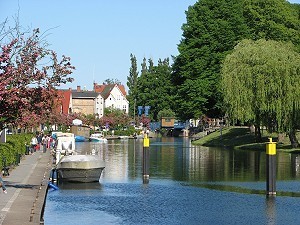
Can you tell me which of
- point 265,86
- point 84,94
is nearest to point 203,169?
point 265,86

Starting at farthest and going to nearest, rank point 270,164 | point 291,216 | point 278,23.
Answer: point 278,23 < point 270,164 < point 291,216

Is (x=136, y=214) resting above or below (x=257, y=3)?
below

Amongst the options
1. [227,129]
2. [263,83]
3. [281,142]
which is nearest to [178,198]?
[263,83]

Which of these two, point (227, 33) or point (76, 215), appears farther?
point (227, 33)

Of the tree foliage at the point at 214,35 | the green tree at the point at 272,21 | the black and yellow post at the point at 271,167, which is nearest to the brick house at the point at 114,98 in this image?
the tree foliage at the point at 214,35

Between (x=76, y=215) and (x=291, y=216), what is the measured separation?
666 centimetres

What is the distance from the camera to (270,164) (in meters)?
27.9

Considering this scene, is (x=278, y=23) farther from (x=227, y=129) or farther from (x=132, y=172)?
(x=132, y=172)

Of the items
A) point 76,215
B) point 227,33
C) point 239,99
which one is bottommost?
point 76,215

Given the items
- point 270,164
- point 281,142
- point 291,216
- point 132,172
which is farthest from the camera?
point 281,142

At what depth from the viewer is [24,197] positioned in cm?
2464

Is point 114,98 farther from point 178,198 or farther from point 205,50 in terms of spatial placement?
point 178,198

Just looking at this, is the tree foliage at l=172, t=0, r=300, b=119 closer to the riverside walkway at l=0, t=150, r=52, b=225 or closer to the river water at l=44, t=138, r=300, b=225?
the river water at l=44, t=138, r=300, b=225

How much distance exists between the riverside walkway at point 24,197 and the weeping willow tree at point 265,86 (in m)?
25.7
